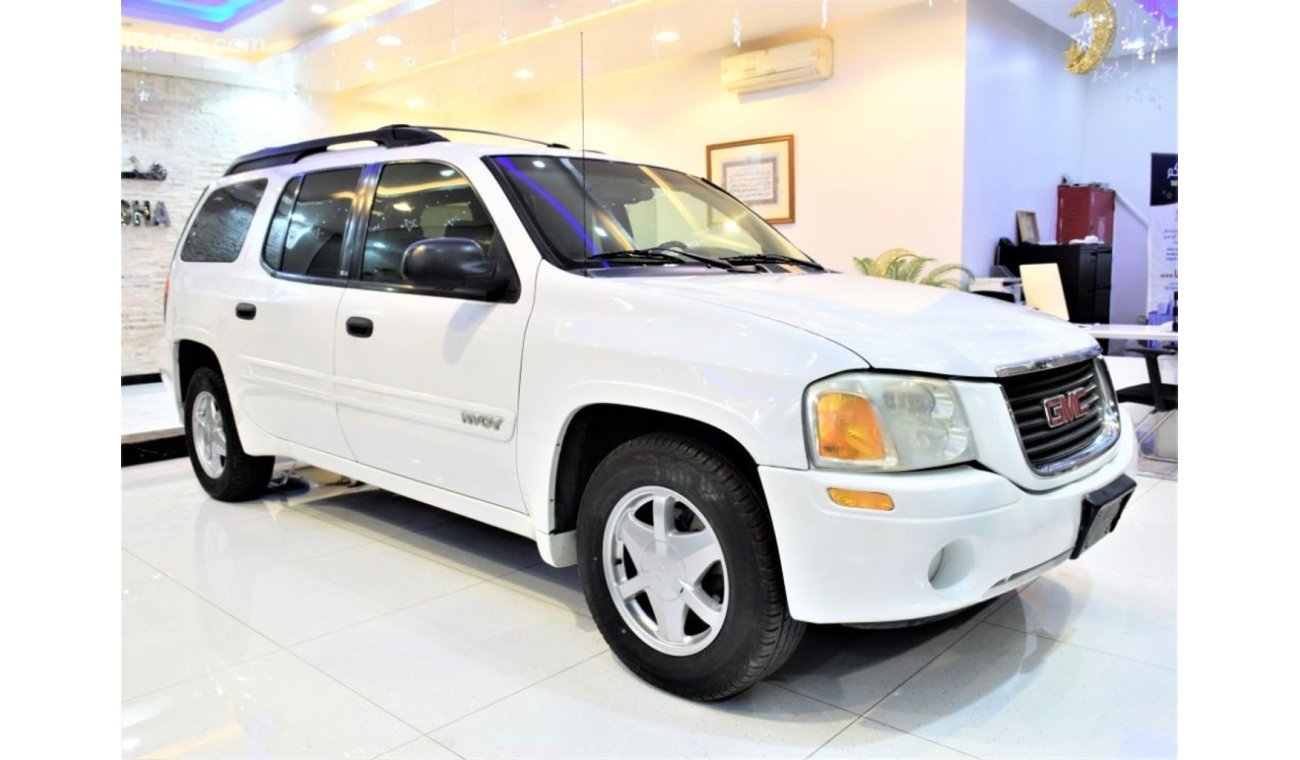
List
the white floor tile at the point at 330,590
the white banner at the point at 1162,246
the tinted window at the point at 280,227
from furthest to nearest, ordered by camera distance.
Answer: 1. the white banner at the point at 1162,246
2. the tinted window at the point at 280,227
3. the white floor tile at the point at 330,590

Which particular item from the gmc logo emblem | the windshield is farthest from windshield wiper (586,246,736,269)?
the gmc logo emblem

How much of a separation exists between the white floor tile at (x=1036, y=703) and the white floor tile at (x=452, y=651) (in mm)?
889

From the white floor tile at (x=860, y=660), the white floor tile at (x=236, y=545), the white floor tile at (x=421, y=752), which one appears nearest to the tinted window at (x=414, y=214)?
the white floor tile at (x=236, y=545)

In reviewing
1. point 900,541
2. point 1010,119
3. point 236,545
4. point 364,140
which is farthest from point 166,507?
point 1010,119

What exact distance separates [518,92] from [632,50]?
1929 millimetres

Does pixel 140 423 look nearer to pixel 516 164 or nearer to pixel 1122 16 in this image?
pixel 516 164

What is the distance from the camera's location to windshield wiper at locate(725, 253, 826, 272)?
2658 mm

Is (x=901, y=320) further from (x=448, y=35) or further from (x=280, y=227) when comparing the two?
(x=448, y=35)

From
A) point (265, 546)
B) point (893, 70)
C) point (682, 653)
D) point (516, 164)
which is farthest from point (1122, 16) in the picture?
point (265, 546)

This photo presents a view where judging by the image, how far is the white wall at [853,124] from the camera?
635cm

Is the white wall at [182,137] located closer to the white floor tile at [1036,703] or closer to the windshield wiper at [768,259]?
the windshield wiper at [768,259]

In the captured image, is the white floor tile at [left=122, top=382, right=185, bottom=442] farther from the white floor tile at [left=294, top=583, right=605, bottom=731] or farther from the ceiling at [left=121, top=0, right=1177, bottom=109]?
the white floor tile at [left=294, top=583, right=605, bottom=731]

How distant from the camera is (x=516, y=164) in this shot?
8.70 feet

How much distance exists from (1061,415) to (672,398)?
3.08 feet
